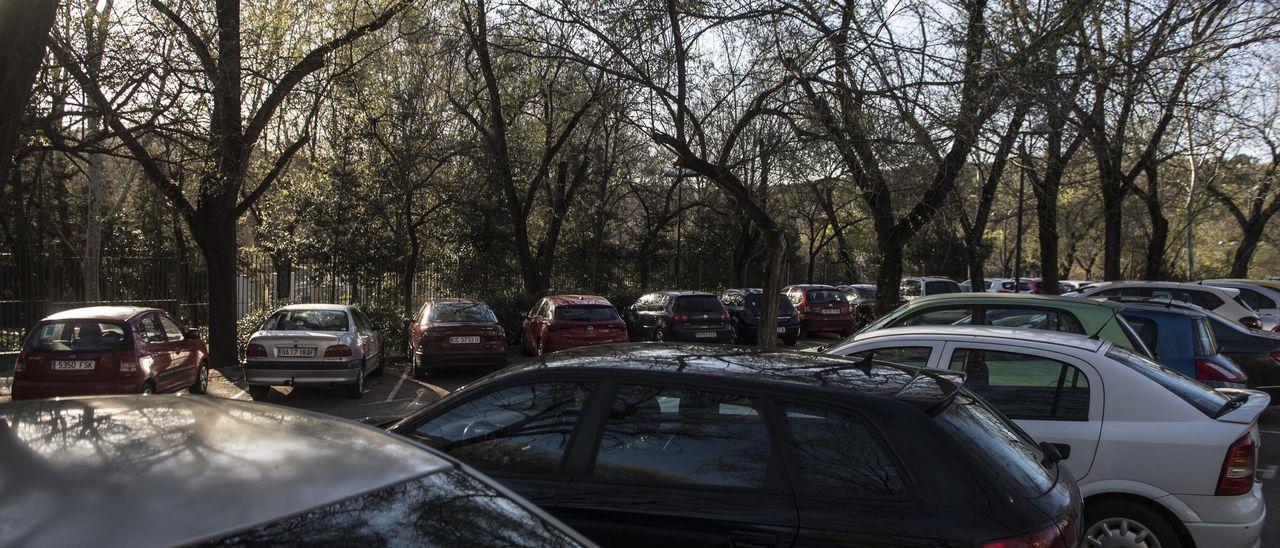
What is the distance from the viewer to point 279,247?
70.0 ft

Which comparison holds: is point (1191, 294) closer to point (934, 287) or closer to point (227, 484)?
point (934, 287)

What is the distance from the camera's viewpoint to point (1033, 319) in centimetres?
768

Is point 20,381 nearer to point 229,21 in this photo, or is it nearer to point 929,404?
point 229,21

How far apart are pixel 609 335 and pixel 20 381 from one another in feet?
29.9

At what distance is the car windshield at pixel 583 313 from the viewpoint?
15164 mm

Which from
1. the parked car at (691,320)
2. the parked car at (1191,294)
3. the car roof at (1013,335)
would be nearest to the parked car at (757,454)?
the car roof at (1013,335)

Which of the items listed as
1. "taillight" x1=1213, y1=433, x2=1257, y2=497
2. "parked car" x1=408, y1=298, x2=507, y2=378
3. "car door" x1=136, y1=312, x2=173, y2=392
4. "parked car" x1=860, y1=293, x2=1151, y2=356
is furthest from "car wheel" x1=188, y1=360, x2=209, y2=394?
"taillight" x1=1213, y1=433, x2=1257, y2=497

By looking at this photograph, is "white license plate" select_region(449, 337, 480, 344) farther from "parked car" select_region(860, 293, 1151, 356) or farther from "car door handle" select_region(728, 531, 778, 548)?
"car door handle" select_region(728, 531, 778, 548)

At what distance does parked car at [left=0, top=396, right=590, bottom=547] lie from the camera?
1.52 meters

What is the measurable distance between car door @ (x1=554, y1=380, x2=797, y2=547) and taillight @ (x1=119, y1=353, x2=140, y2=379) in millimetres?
8777

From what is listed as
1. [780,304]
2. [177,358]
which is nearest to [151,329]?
[177,358]

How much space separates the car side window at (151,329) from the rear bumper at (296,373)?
1.19 metres

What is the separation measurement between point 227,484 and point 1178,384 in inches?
210

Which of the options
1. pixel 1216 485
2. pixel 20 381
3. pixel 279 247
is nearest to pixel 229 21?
pixel 20 381
